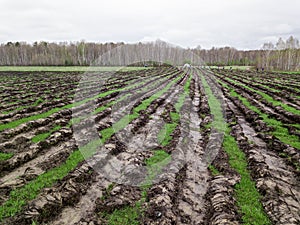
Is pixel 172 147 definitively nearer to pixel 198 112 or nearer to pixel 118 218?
pixel 118 218

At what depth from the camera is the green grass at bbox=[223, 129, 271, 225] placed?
4855 mm

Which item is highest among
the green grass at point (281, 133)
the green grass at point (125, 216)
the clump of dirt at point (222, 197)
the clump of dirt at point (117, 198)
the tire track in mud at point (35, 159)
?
the green grass at point (281, 133)

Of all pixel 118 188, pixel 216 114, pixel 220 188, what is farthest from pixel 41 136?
pixel 216 114

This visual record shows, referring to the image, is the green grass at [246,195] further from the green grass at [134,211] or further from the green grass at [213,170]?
the green grass at [134,211]

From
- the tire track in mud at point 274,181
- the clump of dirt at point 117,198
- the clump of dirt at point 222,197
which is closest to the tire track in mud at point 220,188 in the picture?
the clump of dirt at point 222,197

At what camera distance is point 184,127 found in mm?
11461

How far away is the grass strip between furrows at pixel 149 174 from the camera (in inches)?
194

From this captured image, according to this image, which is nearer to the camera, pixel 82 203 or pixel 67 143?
pixel 82 203

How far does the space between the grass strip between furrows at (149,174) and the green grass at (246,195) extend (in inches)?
85.6

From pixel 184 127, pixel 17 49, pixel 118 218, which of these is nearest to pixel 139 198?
pixel 118 218

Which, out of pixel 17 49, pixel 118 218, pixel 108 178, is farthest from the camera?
pixel 17 49

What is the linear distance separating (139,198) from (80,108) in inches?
385

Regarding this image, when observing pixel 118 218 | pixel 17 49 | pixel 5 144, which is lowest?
pixel 118 218

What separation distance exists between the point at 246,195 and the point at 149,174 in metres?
2.64
